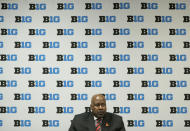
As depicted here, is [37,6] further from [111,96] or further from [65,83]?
[111,96]

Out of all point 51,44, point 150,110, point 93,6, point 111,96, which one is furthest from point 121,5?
point 150,110

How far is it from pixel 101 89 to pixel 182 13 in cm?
162

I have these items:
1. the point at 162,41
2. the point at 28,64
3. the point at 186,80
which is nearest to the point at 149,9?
the point at 162,41

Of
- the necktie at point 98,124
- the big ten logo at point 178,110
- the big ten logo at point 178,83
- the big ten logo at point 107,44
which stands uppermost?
the big ten logo at point 107,44

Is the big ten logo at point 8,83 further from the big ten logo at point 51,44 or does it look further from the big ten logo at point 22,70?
the big ten logo at point 51,44

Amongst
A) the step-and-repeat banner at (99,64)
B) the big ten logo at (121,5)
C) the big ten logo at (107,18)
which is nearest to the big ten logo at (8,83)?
the step-and-repeat banner at (99,64)

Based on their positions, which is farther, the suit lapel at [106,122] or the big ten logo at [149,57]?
the big ten logo at [149,57]

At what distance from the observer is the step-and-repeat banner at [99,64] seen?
2920 mm

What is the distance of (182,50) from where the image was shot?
116 inches

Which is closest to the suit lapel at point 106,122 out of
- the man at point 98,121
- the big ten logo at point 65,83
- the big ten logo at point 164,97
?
the man at point 98,121

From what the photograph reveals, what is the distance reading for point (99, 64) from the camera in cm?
293

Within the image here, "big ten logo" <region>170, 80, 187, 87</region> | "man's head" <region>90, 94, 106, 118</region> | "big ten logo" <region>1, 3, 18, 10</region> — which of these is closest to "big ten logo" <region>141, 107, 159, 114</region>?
"big ten logo" <region>170, 80, 187, 87</region>

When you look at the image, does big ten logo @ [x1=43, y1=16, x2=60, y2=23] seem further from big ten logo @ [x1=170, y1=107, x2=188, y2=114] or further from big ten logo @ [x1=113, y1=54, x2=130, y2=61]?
big ten logo @ [x1=170, y1=107, x2=188, y2=114]

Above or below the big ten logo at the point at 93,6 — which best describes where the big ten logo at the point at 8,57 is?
below
